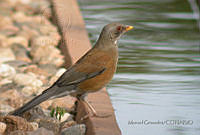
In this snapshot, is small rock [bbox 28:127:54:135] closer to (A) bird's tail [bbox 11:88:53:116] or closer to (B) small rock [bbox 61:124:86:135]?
(B) small rock [bbox 61:124:86:135]

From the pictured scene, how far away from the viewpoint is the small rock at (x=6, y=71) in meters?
6.78

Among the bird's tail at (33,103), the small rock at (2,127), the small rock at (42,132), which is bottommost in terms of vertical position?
the small rock at (2,127)

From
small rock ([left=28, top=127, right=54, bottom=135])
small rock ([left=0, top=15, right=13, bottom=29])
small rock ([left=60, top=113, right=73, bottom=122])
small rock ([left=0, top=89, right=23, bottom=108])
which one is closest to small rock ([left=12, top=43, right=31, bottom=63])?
small rock ([left=0, top=15, right=13, bottom=29])

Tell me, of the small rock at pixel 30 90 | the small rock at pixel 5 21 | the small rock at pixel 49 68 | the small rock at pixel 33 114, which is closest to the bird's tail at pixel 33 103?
the small rock at pixel 33 114

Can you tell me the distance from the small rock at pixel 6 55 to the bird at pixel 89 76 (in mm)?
2811

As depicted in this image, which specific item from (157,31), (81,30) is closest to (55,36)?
(81,30)

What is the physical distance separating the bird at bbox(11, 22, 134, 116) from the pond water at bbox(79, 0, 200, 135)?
35 cm

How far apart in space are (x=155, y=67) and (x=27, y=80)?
1.44 m

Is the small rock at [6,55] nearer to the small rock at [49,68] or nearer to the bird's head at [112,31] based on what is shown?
the small rock at [49,68]

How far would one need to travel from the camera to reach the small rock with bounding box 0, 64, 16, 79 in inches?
267

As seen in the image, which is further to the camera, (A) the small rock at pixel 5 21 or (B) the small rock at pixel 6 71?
(A) the small rock at pixel 5 21

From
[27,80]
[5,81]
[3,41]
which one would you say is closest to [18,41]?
[3,41]

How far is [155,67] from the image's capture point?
656cm

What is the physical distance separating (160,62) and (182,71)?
1.73 ft
